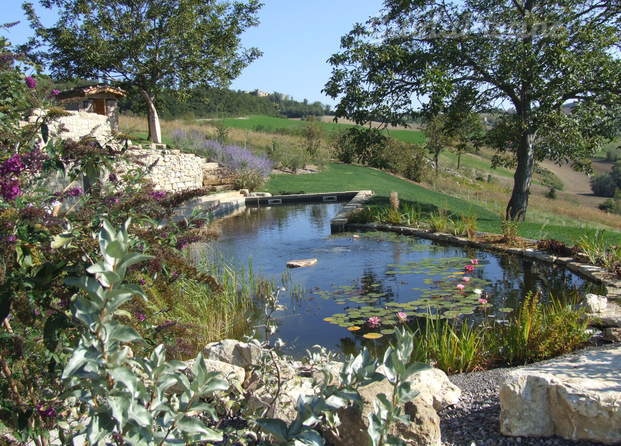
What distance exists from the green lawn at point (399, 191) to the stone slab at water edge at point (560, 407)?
256 inches

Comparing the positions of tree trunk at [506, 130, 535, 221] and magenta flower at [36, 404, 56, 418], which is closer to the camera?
magenta flower at [36, 404, 56, 418]

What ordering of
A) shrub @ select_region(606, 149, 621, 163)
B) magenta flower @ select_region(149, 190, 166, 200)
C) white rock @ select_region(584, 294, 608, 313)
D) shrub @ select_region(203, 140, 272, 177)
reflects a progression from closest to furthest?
magenta flower @ select_region(149, 190, 166, 200) < white rock @ select_region(584, 294, 608, 313) < shrub @ select_region(203, 140, 272, 177) < shrub @ select_region(606, 149, 621, 163)

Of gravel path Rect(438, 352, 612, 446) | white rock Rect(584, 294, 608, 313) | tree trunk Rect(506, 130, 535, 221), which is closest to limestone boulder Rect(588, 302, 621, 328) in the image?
white rock Rect(584, 294, 608, 313)

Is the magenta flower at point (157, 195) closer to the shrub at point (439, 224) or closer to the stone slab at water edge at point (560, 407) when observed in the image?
the stone slab at water edge at point (560, 407)

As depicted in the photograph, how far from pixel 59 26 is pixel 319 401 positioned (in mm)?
20667

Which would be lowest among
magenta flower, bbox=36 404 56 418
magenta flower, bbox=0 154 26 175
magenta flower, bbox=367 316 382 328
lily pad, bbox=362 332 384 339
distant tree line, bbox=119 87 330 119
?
lily pad, bbox=362 332 384 339

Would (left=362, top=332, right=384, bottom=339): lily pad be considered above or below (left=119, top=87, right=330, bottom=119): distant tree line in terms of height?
below

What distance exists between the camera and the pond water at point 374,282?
524 cm

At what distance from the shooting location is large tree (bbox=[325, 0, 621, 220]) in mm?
10047

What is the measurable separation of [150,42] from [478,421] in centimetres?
1929

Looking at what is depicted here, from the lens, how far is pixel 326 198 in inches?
655

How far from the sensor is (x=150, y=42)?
63.3 feet

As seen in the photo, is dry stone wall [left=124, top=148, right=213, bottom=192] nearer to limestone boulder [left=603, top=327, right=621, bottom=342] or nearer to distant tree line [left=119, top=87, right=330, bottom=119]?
distant tree line [left=119, top=87, right=330, bottom=119]

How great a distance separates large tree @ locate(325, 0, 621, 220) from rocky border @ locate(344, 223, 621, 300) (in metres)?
1.94
